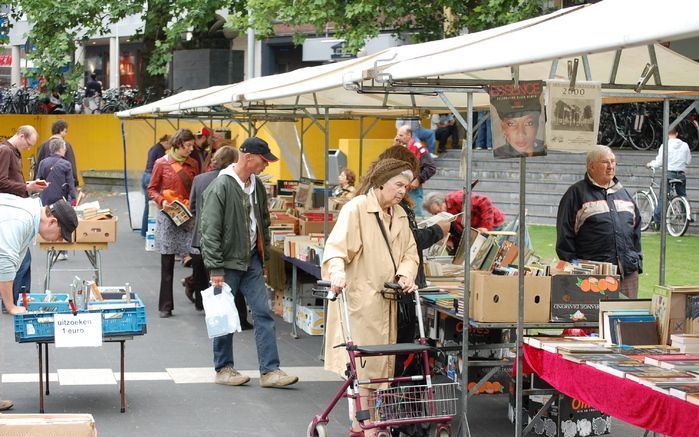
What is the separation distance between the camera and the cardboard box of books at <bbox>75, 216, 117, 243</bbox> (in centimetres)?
1198

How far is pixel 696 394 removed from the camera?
5.08 metres

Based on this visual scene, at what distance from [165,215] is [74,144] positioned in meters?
20.8

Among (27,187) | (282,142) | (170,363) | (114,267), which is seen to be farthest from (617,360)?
(282,142)

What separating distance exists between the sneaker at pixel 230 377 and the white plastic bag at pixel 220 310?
65 centimetres

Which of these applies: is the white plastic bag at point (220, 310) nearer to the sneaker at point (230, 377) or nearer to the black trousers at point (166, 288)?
the sneaker at point (230, 377)

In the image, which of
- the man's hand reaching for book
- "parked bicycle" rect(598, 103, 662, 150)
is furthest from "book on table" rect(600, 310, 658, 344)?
"parked bicycle" rect(598, 103, 662, 150)

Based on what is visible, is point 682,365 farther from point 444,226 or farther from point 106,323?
point 106,323

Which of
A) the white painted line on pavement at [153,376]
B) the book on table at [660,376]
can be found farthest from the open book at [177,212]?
the book on table at [660,376]

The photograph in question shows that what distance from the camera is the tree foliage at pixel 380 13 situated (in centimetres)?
1984

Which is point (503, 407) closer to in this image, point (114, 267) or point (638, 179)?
point (114, 267)

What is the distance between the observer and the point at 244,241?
915 cm

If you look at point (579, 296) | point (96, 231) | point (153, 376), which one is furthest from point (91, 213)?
point (579, 296)

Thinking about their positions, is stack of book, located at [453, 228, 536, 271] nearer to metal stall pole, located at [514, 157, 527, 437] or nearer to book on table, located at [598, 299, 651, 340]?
metal stall pole, located at [514, 157, 527, 437]

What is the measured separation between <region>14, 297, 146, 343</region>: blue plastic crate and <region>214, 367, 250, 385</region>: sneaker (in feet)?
4.98
